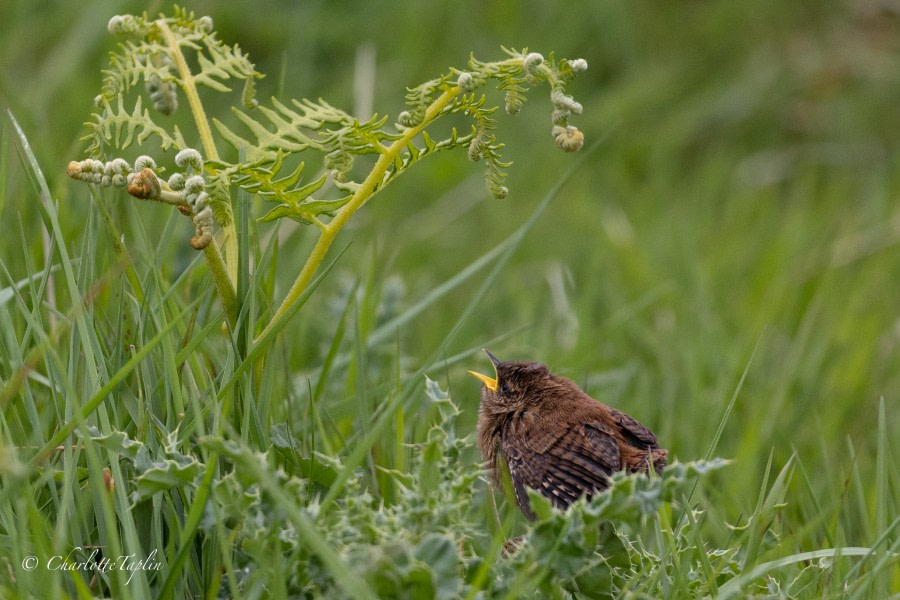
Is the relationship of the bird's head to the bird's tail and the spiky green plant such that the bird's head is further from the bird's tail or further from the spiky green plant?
the spiky green plant

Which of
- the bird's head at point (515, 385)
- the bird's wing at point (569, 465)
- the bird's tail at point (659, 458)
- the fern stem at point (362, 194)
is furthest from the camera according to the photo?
the bird's head at point (515, 385)

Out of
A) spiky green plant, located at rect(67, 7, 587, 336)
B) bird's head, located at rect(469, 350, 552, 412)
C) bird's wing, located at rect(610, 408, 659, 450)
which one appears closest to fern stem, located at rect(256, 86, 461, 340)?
spiky green plant, located at rect(67, 7, 587, 336)

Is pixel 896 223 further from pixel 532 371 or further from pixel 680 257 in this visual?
pixel 532 371

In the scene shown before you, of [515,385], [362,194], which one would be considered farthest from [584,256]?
[362,194]

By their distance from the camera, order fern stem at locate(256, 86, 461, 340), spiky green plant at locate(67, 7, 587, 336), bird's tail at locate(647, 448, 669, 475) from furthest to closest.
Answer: bird's tail at locate(647, 448, 669, 475), fern stem at locate(256, 86, 461, 340), spiky green plant at locate(67, 7, 587, 336)

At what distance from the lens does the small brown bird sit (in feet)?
9.17

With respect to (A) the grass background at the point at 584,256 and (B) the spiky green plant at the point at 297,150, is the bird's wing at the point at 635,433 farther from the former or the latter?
(B) the spiky green plant at the point at 297,150

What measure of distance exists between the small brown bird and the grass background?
16cm

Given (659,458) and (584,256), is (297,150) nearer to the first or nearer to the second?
(659,458)

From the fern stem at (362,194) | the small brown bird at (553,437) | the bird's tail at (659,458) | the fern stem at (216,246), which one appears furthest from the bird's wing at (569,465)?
the fern stem at (216,246)

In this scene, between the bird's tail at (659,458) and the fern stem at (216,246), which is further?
the bird's tail at (659,458)

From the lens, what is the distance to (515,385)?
10.6ft

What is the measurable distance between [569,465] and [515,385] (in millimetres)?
451

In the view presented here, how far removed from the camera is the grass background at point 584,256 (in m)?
2.65
